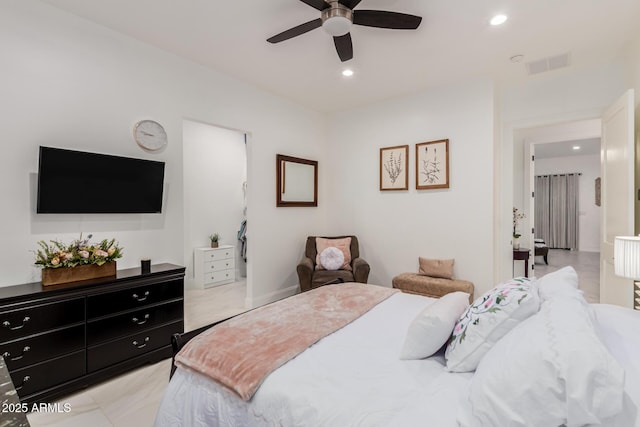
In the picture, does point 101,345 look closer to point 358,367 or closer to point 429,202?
point 358,367

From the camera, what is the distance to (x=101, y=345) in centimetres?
236

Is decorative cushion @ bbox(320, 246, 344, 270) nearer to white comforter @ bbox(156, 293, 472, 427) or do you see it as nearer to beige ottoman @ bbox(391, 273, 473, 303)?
beige ottoman @ bbox(391, 273, 473, 303)

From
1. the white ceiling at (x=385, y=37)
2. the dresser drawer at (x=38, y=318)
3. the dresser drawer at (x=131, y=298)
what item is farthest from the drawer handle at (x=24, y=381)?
the white ceiling at (x=385, y=37)

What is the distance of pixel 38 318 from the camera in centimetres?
208

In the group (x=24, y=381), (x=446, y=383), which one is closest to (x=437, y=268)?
(x=446, y=383)

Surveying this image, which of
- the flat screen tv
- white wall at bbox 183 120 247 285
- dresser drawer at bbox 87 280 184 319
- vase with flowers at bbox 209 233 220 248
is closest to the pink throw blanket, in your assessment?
dresser drawer at bbox 87 280 184 319

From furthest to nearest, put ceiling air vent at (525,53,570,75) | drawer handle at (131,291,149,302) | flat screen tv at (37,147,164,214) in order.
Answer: ceiling air vent at (525,53,570,75), drawer handle at (131,291,149,302), flat screen tv at (37,147,164,214)

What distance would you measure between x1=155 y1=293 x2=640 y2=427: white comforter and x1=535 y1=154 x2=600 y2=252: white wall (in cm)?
916

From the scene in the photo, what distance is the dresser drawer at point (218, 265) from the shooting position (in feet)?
16.8

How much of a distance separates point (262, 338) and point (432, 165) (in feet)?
11.1

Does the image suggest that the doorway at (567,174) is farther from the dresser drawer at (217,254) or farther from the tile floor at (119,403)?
the tile floor at (119,403)

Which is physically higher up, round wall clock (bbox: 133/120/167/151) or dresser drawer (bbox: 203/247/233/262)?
round wall clock (bbox: 133/120/167/151)

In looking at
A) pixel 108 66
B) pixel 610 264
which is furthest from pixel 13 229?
pixel 610 264

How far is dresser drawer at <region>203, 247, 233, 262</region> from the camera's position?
5121 millimetres
